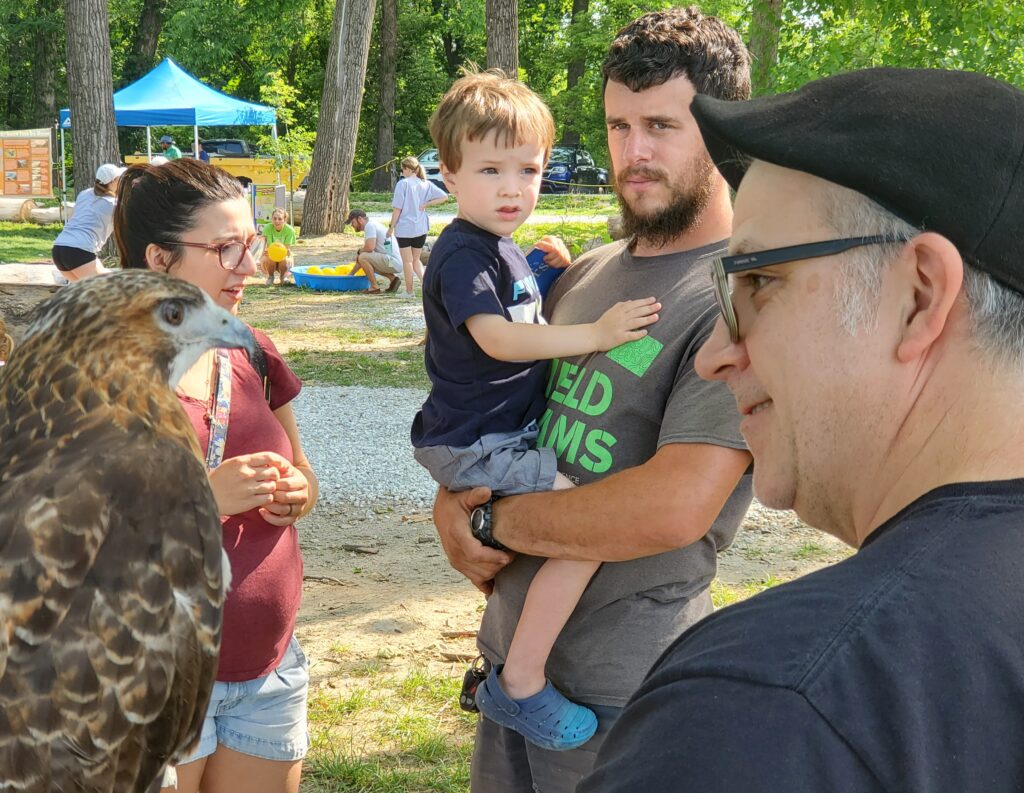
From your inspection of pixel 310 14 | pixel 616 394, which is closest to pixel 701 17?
pixel 616 394

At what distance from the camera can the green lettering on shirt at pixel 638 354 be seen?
112 inches

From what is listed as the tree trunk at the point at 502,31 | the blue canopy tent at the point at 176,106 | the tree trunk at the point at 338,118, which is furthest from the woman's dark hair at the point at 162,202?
the blue canopy tent at the point at 176,106

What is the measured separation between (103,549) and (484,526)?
1.29m

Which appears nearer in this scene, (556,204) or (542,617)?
(542,617)

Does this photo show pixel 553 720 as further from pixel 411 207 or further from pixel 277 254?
pixel 411 207

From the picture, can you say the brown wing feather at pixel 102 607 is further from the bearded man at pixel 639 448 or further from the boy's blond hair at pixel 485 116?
the boy's blond hair at pixel 485 116

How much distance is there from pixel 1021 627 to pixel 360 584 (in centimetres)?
552

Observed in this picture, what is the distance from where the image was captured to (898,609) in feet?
3.87

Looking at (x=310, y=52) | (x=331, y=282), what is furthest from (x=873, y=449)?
(x=310, y=52)

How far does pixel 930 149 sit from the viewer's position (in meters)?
1.38

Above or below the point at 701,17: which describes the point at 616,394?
below

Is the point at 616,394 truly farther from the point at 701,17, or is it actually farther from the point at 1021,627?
the point at 1021,627

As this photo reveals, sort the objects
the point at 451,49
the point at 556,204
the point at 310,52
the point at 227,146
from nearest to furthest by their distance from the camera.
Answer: the point at 556,204, the point at 227,146, the point at 310,52, the point at 451,49

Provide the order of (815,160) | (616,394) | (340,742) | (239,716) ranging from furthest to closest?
(340,742), (239,716), (616,394), (815,160)
